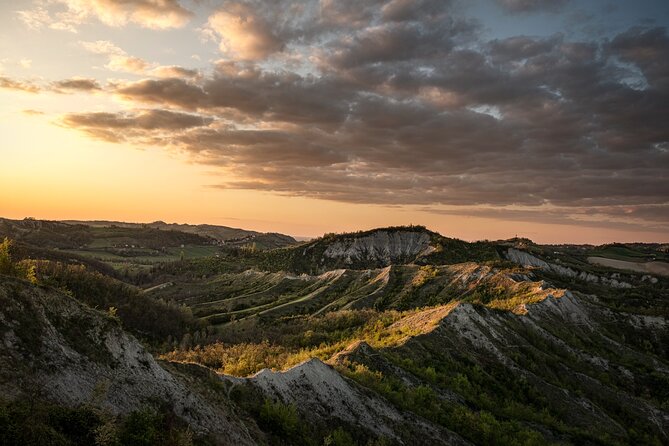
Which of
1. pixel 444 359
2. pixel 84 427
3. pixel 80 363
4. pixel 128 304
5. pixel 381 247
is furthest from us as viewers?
pixel 381 247

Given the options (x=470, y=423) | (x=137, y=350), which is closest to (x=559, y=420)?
(x=470, y=423)

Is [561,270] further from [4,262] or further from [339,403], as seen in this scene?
[4,262]

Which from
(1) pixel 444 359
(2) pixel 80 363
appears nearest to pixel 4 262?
(2) pixel 80 363

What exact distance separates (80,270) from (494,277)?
353 feet

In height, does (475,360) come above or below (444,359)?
below

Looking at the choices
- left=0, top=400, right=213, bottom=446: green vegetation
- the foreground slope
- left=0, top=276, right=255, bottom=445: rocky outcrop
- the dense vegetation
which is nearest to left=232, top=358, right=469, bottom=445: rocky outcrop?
the foreground slope

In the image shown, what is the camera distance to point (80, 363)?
49.2 ft

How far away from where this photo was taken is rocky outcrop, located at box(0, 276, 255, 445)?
1362cm

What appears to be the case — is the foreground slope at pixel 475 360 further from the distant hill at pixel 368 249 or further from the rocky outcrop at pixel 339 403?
the distant hill at pixel 368 249

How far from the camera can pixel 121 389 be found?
15.1 meters

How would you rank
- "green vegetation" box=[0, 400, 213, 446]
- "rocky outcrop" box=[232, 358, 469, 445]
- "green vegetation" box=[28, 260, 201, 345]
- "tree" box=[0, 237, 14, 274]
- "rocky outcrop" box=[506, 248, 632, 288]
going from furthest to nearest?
"rocky outcrop" box=[506, 248, 632, 288], "green vegetation" box=[28, 260, 201, 345], "tree" box=[0, 237, 14, 274], "rocky outcrop" box=[232, 358, 469, 445], "green vegetation" box=[0, 400, 213, 446]

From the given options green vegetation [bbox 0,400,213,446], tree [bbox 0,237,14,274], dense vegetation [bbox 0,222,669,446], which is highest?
tree [bbox 0,237,14,274]

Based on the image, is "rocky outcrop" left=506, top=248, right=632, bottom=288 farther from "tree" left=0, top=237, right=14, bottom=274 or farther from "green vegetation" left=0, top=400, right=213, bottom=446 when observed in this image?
"tree" left=0, top=237, right=14, bottom=274

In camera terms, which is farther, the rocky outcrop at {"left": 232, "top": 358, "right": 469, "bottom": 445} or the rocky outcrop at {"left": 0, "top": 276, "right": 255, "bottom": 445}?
the rocky outcrop at {"left": 232, "top": 358, "right": 469, "bottom": 445}
